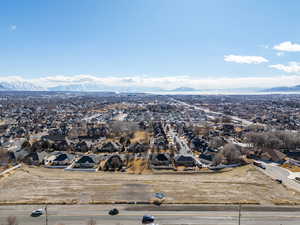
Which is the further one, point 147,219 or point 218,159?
point 218,159

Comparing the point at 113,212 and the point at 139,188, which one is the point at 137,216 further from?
the point at 139,188

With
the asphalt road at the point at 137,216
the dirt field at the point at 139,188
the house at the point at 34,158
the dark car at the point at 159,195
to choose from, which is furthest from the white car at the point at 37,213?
the house at the point at 34,158

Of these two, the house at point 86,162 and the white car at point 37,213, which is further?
the house at point 86,162

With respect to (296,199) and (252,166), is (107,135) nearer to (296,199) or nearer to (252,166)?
(252,166)

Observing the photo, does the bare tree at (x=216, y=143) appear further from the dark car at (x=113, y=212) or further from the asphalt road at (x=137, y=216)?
the dark car at (x=113, y=212)

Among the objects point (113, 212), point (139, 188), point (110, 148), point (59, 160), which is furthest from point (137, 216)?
point (110, 148)

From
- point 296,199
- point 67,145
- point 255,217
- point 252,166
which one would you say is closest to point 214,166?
point 252,166
